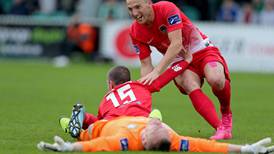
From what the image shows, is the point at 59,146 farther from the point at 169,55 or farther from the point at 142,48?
the point at 142,48

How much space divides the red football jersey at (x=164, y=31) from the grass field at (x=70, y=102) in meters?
1.10

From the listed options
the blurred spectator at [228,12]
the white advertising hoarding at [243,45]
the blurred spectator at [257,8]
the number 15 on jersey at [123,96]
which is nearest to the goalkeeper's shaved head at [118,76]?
the number 15 on jersey at [123,96]

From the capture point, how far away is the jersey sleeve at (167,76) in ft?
30.5

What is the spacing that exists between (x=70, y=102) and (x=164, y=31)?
5.46 metres

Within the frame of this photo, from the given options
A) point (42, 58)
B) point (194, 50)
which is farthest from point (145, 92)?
point (42, 58)

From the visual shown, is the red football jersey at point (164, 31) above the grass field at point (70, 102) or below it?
above

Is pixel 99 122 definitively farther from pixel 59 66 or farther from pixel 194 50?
pixel 59 66

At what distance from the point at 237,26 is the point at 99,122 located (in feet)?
53.6

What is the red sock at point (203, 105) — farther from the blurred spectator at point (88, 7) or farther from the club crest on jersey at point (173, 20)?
the blurred spectator at point (88, 7)

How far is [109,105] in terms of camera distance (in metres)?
8.98

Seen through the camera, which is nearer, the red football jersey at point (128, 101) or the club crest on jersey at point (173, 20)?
the red football jersey at point (128, 101)

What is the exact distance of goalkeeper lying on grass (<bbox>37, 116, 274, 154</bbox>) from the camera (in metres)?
7.79

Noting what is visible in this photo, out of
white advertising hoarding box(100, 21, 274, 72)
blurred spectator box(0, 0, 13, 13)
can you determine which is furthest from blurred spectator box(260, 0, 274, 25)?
blurred spectator box(0, 0, 13, 13)

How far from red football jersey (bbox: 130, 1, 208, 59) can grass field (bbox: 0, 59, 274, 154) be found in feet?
3.60
